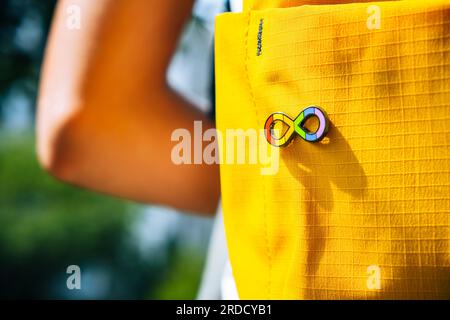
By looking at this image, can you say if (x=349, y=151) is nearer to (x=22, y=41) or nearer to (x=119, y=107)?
(x=119, y=107)

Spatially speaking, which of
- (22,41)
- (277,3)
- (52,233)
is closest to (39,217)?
(52,233)

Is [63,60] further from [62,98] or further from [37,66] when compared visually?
[37,66]

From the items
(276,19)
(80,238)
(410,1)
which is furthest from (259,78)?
(80,238)

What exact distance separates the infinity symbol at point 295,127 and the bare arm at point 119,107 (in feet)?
0.78

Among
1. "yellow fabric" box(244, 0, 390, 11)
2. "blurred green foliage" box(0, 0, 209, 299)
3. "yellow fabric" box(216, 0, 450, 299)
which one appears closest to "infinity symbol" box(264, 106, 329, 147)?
"yellow fabric" box(216, 0, 450, 299)

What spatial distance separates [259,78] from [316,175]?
11cm

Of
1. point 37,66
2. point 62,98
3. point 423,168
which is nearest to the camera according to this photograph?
point 423,168

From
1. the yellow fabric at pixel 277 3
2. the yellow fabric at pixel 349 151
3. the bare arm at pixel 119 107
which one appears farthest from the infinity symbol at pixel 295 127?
the bare arm at pixel 119 107

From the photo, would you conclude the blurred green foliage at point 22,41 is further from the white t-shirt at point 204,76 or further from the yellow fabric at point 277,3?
the yellow fabric at point 277,3

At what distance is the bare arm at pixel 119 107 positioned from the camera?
839 millimetres
